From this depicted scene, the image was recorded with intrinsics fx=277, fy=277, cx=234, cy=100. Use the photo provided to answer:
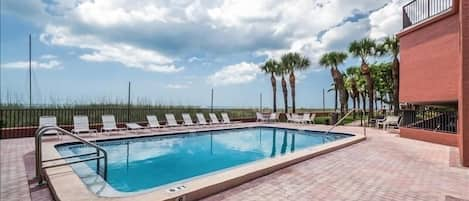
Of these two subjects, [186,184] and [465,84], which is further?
[465,84]

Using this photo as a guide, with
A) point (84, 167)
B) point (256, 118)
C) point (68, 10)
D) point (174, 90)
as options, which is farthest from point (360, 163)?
point (174, 90)

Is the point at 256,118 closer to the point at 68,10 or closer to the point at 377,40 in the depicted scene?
the point at 377,40

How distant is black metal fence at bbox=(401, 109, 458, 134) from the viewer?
31.1 ft

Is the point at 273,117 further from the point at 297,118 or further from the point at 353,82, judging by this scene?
the point at 353,82

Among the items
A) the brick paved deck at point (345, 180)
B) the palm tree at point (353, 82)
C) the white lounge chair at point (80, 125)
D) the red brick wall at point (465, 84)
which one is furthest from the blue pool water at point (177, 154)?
the palm tree at point (353, 82)

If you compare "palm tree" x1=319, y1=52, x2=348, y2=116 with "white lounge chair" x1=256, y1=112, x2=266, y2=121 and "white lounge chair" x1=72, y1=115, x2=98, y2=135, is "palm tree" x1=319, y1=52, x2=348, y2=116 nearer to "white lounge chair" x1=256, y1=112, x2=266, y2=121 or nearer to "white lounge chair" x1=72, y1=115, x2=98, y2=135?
"white lounge chair" x1=256, y1=112, x2=266, y2=121

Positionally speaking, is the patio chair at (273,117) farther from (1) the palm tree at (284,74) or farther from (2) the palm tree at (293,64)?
(1) the palm tree at (284,74)

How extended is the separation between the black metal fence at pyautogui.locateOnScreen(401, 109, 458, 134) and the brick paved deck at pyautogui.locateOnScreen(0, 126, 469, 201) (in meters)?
2.95

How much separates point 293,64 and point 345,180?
60.6 feet

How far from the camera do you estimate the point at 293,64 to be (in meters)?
22.5

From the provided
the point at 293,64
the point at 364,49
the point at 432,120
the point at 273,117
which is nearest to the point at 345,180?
the point at 432,120

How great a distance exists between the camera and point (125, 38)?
1372 centimetres

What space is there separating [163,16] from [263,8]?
15.3ft

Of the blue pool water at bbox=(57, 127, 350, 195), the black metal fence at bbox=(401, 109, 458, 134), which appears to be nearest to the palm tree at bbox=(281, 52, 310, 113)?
the blue pool water at bbox=(57, 127, 350, 195)
